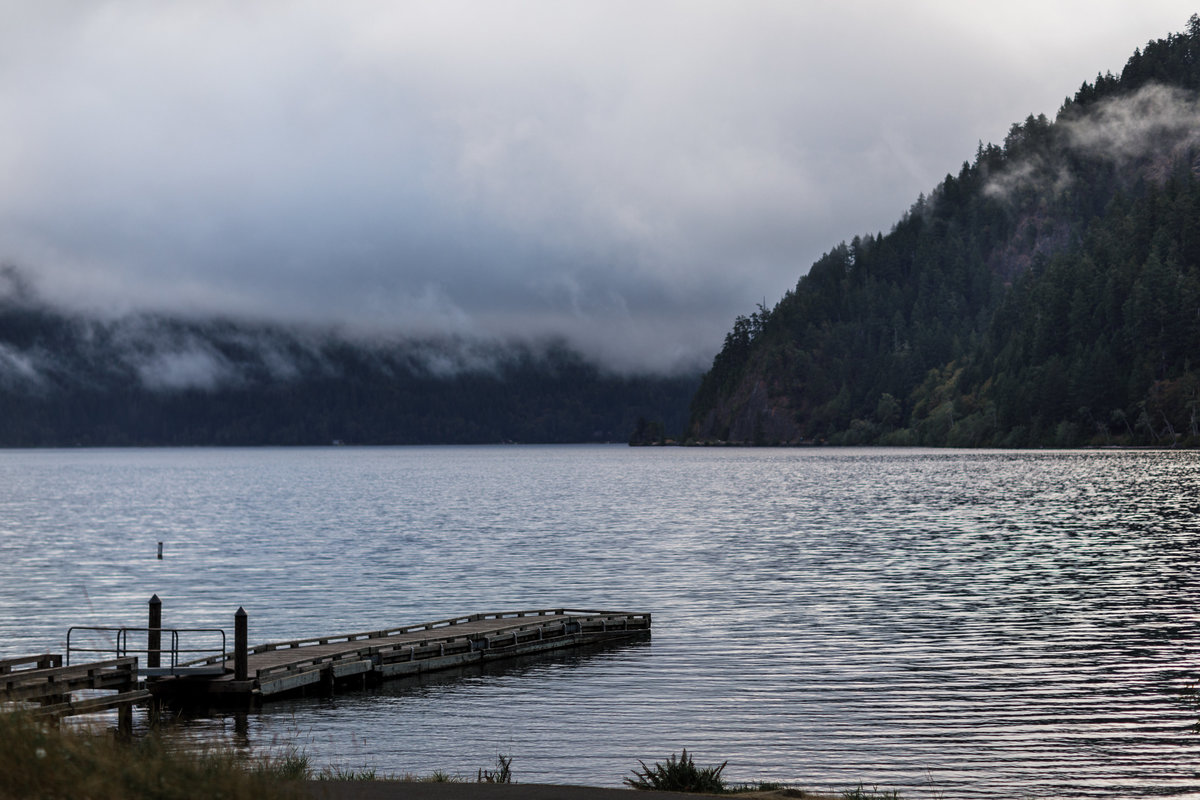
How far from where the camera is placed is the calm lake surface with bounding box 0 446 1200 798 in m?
31.1

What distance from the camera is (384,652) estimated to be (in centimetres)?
4378

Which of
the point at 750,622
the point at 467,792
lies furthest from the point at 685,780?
the point at 750,622

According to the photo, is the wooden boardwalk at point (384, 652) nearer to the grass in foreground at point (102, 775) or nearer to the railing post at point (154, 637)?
the railing post at point (154, 637)

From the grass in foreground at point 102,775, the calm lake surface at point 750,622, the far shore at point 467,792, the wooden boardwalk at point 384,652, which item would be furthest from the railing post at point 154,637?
the grass in foreground at point 102,775

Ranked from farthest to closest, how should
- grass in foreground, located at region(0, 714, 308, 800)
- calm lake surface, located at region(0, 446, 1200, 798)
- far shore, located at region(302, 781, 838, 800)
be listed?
calm lake surface, located at region(0, 446, 1200, 798) < far shore, located at region(302, 781, 838, 800) < grass in foreground, located at region(0, 714, 308, 800)

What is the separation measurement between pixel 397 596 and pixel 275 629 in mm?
12247

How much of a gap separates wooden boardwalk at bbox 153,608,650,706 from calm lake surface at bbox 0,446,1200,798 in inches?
51.2

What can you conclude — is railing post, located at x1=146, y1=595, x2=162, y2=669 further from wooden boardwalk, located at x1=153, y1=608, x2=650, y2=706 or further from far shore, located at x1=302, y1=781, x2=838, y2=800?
far shore, located at x1=302, y1=781, x2=838, y2=800

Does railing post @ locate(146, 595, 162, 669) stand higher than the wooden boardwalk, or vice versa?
railing post @ locate(146, 595, 162, 669)

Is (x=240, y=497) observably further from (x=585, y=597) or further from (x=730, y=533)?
(x=585, y=597)

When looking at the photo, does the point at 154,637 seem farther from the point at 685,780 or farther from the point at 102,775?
the point at 102,775

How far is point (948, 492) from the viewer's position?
5876 inches

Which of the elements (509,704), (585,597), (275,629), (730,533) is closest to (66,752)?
(509,704)

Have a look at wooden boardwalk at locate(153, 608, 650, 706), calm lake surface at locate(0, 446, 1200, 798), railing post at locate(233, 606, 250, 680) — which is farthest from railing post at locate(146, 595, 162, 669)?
calm lake surface at locate(0, 446, 1200, 798)
